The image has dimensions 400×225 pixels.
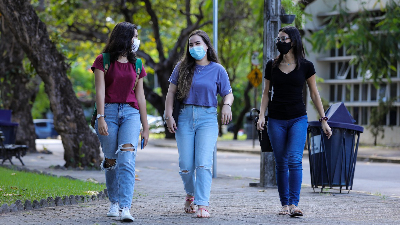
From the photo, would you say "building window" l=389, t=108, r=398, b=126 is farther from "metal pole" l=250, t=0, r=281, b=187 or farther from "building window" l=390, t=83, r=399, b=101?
"metal pole" l=250, t=0, r=281, b=187

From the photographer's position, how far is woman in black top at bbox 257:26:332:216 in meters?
6.89

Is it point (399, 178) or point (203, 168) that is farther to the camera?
point (399, 178)

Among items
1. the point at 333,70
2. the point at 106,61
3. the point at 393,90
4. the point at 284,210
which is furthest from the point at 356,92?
the point at 106,61

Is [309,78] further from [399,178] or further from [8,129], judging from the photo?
[8,129]

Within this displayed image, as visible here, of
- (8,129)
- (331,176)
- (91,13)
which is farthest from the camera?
(91,13)

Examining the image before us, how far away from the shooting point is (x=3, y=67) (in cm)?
1958

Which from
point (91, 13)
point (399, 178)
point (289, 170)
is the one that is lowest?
point (399, 178)

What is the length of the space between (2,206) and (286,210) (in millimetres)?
2798

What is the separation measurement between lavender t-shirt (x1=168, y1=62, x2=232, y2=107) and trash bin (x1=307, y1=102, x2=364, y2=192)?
8.33 feet

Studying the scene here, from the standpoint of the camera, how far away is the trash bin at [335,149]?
30.0 feet

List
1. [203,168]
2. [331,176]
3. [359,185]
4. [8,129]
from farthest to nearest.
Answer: [8,129] < [359,185] < [331,176] < [203,168]

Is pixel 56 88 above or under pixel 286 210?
above

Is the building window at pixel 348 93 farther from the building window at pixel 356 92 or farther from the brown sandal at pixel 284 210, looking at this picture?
the brown sandal at pixel 284 210

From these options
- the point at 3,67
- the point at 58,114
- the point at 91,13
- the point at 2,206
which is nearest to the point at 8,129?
the point at 58,114
